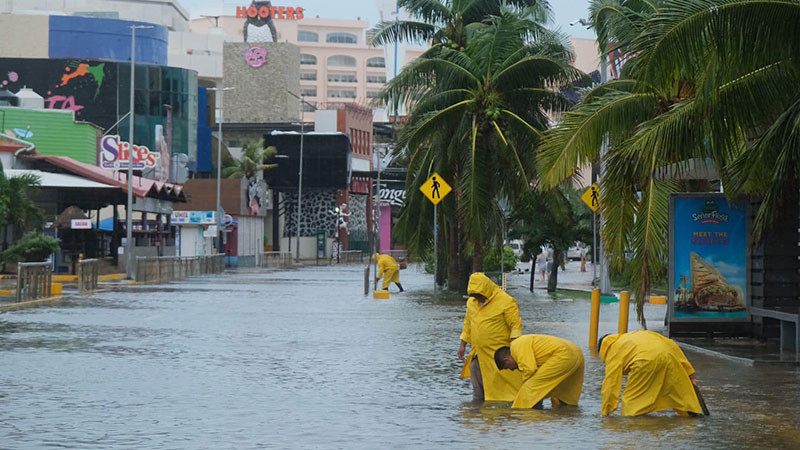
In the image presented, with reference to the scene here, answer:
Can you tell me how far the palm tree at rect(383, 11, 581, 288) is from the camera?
122 ft

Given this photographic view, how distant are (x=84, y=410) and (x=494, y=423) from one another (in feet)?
13.4

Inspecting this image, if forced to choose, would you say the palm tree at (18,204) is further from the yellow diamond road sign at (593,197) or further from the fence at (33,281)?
the yellow diamond road sign at (593,197)

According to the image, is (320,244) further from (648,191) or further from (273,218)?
(648,191)

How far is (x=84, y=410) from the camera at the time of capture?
1312cm

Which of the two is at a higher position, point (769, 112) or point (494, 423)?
point (769, 112)

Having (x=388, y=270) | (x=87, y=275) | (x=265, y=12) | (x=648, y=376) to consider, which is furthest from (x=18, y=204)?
(x=265, y=12)

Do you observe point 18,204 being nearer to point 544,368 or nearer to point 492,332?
point 492,332

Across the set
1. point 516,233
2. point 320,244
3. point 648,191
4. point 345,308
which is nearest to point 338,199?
point 320,244

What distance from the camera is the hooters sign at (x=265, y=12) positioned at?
586ft

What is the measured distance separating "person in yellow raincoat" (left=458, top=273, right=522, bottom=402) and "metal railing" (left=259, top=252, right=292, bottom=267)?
72862 millimetres

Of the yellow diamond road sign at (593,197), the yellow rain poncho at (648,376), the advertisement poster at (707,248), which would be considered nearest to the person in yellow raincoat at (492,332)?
the yellow rain poncho at (648,376)

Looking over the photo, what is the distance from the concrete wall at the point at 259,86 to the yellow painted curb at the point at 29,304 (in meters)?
105

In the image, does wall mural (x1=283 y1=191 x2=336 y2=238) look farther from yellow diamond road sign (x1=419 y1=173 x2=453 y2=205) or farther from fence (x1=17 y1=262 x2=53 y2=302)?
yellow diamond road sign (x1=419 y1=173 x2=453 y2=205)

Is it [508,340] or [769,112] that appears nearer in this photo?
[508,340]
